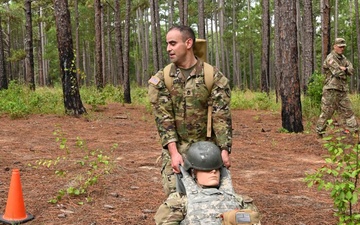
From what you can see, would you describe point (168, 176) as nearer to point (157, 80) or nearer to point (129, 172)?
point (157, 80)

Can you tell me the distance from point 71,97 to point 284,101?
243 inches

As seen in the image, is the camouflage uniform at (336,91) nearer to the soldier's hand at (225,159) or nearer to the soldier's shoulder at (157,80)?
the soldier's hand at (225,159)

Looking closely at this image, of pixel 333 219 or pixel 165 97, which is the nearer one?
pixel 165 97

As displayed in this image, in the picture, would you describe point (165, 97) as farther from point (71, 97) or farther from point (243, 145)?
point (71, 97)

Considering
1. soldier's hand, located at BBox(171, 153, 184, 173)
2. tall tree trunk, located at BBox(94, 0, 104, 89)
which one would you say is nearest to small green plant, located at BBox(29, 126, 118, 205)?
soldier's hand, located at BBox(171, 153, 184, 173)

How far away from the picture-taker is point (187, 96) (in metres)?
3.46

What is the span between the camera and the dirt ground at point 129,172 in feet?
15.8

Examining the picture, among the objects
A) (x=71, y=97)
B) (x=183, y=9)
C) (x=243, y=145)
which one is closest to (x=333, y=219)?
(x=243, y=145)

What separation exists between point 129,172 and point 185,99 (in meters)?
3.40

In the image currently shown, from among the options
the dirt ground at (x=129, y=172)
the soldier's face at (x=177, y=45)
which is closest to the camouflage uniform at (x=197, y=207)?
the soldier's face at (x=177, y=45)

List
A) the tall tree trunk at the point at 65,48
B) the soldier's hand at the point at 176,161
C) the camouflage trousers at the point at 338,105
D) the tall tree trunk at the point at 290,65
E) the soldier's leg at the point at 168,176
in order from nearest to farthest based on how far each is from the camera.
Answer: the soldier's hand at the point at 176,161 < the soldier's leg at the point at 168,176 < the camouflage trousers at the point at 338,105 < the tall tree trunk at the point at 290,65 < the tall tree trunk at the point at 65,48

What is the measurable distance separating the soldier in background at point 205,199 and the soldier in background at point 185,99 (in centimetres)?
29

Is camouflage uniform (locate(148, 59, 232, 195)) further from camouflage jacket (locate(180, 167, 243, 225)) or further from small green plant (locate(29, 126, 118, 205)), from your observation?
small green plant (locate(29, 126, 118, 205))

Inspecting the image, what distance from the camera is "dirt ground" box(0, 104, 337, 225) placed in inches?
A: 190
